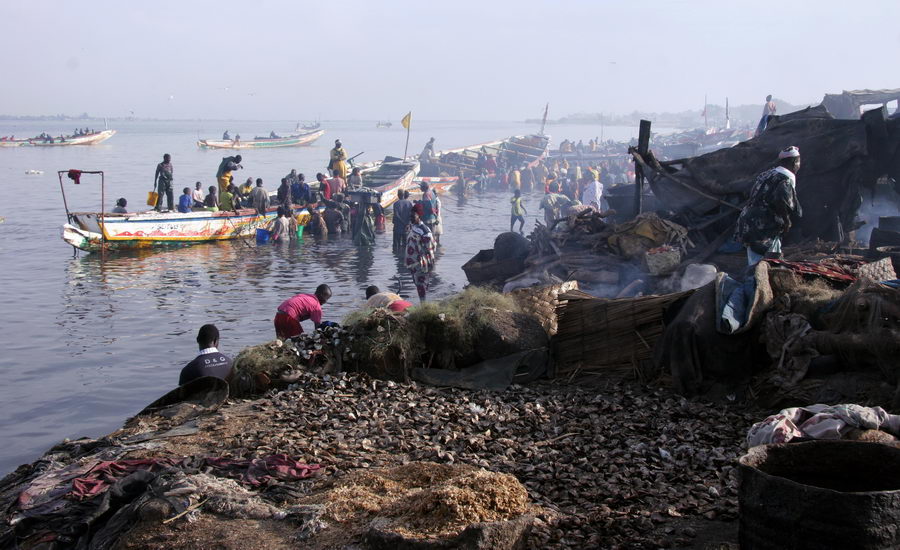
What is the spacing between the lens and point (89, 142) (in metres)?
72.9

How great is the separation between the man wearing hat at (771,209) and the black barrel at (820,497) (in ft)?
19.6

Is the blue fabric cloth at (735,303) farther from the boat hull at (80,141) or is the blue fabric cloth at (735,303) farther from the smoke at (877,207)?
the boat hull at (80,141)

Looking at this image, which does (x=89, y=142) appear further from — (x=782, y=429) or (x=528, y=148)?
(x=782, y=429)

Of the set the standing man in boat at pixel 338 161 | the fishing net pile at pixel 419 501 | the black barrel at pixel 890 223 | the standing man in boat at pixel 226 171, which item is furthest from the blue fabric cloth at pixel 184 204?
the fishing net pile at pixel 419 501

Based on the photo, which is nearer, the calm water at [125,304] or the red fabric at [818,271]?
the red fabric at [818,271]

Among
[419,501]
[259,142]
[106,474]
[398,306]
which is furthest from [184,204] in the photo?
[259,142]

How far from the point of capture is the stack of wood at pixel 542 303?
891cm

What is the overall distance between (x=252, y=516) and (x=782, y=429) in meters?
3.26

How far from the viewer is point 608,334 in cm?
803

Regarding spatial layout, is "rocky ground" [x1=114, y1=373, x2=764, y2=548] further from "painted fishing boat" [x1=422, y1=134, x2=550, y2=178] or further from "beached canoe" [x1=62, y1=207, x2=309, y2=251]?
"painted fishing boat" [x1=422, y1=134, x2=550, y2=178]

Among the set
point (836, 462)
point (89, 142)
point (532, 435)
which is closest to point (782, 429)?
point (836, 462)

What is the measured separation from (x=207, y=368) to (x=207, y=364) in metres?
0.05

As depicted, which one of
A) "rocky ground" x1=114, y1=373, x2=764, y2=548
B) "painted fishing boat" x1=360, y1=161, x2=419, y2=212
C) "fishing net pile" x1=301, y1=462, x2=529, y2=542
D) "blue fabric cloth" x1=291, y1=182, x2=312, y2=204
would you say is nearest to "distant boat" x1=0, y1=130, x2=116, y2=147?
"painted fishing boat" x1=360, y1=161, x2=419, y2=212

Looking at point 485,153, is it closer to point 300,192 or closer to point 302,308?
point 300,192
